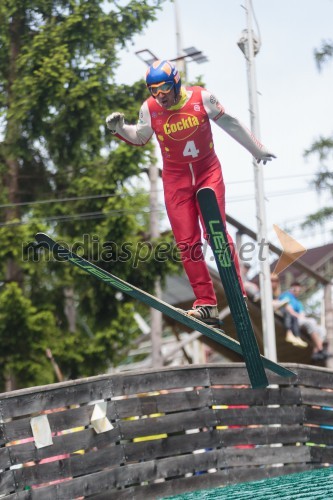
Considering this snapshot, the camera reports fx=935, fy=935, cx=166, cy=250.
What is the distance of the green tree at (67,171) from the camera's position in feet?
52.6

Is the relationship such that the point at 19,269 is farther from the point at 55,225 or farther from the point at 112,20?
the point at 112,20

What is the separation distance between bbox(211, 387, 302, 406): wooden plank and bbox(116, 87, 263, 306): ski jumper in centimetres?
204

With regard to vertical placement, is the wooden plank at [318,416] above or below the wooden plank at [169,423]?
below

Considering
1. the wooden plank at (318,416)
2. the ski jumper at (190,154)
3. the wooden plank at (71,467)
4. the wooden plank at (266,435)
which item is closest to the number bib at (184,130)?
the ski jumper at (190,154)

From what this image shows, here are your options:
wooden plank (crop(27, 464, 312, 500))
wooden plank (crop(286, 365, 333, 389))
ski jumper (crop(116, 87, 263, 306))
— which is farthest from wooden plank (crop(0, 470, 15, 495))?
wooden plank (crop(286, 365, 333, 389))

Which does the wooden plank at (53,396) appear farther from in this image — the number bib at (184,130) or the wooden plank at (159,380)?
the number bib at (184,130)

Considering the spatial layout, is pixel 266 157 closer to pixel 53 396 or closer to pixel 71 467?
pixel 53 396

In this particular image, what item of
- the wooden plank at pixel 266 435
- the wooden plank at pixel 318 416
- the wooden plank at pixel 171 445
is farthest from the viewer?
the wooden plank at pixel 318 416

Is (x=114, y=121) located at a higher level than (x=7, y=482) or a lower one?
higher

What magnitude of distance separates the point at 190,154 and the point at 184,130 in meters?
0.22

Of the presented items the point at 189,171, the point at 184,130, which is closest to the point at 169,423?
the point at 189,171

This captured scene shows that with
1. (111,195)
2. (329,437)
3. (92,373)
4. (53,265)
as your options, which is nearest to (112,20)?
(111,195)

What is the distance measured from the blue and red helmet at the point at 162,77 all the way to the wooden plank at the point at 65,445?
324 cm

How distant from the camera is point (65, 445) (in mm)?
8422
